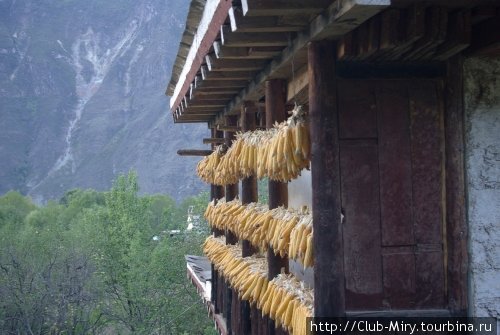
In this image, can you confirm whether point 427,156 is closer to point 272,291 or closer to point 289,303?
point 289,303

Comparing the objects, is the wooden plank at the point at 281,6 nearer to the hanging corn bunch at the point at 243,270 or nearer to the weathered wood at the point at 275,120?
the weathered wood at the point at 275,120

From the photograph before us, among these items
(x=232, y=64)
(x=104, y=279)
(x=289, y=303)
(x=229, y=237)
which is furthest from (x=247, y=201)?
(x=104, y=279)

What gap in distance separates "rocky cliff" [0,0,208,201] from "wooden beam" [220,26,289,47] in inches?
3061

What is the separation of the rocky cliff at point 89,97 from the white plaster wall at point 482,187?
3078 inches

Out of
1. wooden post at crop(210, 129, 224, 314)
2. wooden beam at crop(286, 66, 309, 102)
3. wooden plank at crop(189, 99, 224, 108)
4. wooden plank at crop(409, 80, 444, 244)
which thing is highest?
wooden plank at crop(189, 99, 224, 108)

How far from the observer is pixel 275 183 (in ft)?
21.7

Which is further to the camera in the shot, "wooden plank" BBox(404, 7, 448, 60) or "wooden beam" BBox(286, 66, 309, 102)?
"wooden beam" BBox(286, 66, 309, 102)

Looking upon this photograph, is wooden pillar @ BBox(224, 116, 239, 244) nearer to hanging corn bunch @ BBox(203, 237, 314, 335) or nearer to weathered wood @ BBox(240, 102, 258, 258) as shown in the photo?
hanging corn bunch @ BBox(203, 237, 314, 335)

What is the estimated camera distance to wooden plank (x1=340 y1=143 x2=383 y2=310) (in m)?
4.88

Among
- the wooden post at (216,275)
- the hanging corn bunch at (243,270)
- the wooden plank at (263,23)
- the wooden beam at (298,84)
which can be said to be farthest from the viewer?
the wooden post at (216,275)

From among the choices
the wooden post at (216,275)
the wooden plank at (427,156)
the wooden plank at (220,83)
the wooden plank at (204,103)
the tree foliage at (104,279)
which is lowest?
the tree foliage at (104,279)

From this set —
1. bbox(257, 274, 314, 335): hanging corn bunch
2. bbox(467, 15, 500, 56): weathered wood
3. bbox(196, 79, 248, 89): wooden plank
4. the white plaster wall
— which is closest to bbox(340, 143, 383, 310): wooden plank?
bbox(257, 274, 314, 335): hanging corn bunch

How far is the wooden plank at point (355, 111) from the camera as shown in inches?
193

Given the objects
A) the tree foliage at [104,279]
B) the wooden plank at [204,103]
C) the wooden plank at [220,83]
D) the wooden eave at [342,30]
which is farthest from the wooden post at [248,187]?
the tree foliage at [104,279]
